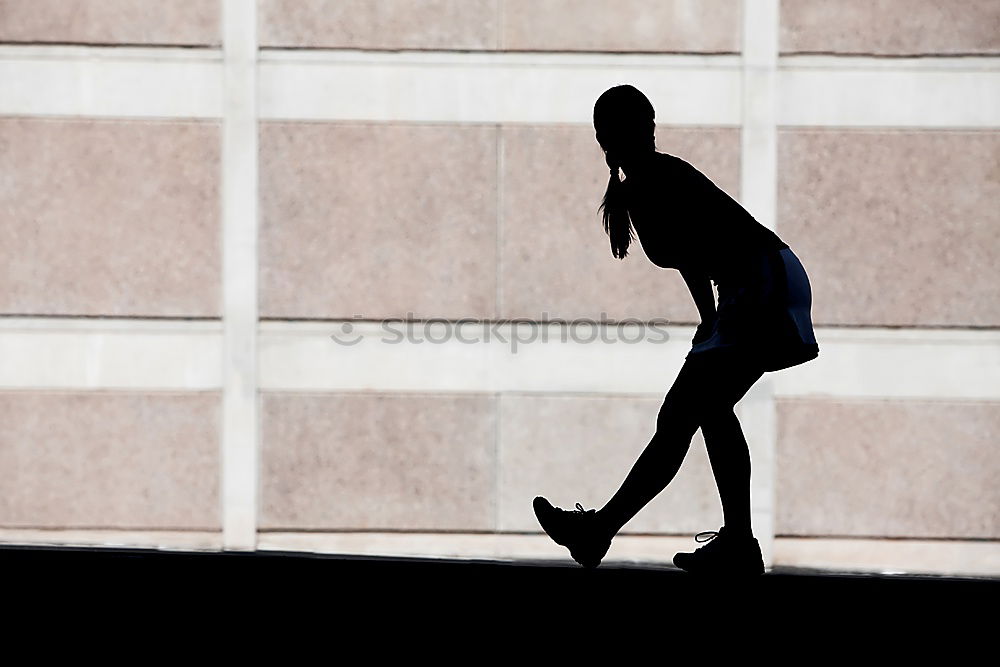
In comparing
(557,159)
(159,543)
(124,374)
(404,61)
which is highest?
(404,61)

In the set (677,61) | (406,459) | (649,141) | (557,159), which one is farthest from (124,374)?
(677,61)

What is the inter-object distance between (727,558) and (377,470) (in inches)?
77.8

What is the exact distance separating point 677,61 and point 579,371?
1.69 meters

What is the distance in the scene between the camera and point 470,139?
4996 millimetres

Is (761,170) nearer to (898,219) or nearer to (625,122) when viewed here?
(898,219)

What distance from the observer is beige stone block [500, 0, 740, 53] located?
4938mm

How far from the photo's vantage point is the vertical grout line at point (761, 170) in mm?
4922

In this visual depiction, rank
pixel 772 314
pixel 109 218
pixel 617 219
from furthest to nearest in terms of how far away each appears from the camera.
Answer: pixel 109 218 → pixel 617 219 → pixel 772 314

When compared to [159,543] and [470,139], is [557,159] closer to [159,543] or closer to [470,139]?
[470,139]

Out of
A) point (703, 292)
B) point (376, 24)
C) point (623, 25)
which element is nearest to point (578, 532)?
point (703, 292)

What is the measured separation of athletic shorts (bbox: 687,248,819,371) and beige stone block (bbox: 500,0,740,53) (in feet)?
5.41

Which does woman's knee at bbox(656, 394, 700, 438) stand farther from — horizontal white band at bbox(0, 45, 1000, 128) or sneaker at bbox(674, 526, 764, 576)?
horizontal white band at bbox(0, 45, 1000, 128)

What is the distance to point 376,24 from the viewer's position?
4.97m

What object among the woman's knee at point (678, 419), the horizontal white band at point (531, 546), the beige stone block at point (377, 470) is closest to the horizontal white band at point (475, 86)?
the beige stone block at point (377, 470)
